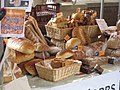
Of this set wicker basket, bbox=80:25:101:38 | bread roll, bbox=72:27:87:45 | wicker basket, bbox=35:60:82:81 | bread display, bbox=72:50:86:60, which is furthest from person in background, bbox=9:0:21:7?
wicker basket, bbox=80:25:101:38

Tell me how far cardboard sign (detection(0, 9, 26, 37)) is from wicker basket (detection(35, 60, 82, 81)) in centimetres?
51

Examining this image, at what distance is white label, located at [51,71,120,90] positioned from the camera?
1.50 meters

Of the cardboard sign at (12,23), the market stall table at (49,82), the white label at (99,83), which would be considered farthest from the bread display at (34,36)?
the cardboard sign at (12,23)

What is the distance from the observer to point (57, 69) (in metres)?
1.44

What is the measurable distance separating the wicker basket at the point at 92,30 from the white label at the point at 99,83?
1.94 ft

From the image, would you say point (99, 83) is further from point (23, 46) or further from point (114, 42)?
point (23, 46)

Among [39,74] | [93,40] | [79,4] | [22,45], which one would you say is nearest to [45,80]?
[39,74]

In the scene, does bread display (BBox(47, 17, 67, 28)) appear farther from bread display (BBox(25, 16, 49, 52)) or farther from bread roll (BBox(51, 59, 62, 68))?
bread roll (BBox(51, 59, 62, 68))

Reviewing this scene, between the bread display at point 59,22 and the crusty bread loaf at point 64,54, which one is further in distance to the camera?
the bread display at point 59,22

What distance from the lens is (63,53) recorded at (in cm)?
169

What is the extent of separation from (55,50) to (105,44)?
44 centimetres

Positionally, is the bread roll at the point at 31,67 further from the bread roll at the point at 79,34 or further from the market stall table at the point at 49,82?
the bread roll at the point at 79,34

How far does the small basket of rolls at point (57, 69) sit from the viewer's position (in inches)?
57.6

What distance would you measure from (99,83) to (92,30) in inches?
28.3
